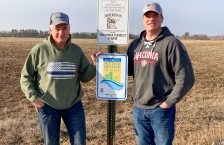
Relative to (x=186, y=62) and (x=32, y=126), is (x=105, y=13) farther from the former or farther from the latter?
(x=32, y=126)

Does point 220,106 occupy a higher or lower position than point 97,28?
lower

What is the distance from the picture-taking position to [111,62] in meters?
3.15

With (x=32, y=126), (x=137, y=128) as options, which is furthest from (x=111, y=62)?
(x=32, y=126)

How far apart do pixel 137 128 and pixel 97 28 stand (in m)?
1.21

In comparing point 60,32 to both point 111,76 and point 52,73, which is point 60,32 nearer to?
point 52,73

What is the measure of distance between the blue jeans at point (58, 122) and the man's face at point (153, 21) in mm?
1197

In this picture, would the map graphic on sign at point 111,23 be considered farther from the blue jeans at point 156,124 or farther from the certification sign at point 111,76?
the blue jeans at point 156,124

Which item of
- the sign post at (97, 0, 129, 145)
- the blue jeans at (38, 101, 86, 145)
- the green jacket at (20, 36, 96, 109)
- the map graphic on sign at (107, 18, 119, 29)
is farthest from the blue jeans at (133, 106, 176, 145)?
the map graphic on sign at (107, 18, 119, 29)

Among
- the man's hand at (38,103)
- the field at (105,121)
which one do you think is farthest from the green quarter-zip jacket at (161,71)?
the field at (105,121)

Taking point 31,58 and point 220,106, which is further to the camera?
point 220,106

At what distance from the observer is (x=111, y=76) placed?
319 cm

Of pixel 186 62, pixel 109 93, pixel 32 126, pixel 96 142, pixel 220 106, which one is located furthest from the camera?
pixel 220 106

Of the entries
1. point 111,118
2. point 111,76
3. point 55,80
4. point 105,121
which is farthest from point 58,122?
point 105,121

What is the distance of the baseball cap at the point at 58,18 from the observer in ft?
9.50
